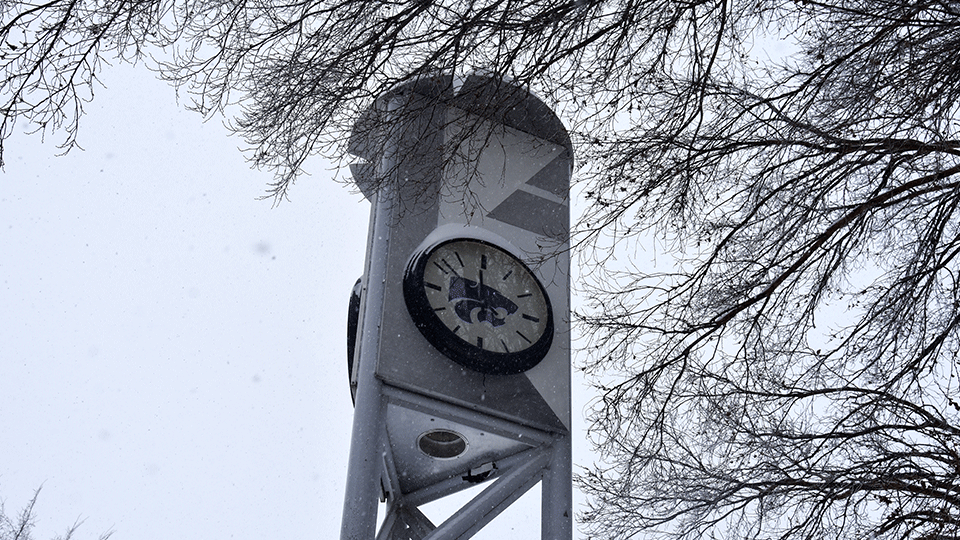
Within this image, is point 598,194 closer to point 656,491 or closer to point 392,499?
point 656,491

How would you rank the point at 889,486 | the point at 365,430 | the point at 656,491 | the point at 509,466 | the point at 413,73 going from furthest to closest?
the point at 509,466 < the point at 365,430 < the point at 656,491 < the point at 889,486 < the point at 413,73

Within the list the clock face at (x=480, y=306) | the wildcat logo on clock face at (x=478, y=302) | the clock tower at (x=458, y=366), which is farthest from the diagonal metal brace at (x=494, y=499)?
the wildcat logo on clock face at (x=478, y=302)

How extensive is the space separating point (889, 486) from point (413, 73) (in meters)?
3.14

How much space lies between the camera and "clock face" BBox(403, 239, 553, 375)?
770cm

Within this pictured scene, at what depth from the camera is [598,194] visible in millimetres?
4914

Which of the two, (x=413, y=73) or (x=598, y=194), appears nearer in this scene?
(x=413, y=73)

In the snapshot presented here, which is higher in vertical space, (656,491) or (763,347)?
(763,347)

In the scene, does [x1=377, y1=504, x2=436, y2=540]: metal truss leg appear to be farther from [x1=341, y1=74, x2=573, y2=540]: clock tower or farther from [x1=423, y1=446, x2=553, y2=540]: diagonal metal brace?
[x1=423, y1=446, x2=553, y2=540]: diagonal metal brace

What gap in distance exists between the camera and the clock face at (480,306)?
770 centimetres

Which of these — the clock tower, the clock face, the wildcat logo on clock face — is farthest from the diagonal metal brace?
the wildcat logo on clock face

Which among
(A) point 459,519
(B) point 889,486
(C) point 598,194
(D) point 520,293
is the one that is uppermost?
(D) point 520,293

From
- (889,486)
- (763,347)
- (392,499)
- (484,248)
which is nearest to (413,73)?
(763,347)

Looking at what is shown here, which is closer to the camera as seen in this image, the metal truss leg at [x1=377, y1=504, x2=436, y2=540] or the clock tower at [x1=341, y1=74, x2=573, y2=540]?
the clock tower at [x1=341, y1=74, x2=573, y2=540]

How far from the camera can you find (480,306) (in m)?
8.09
